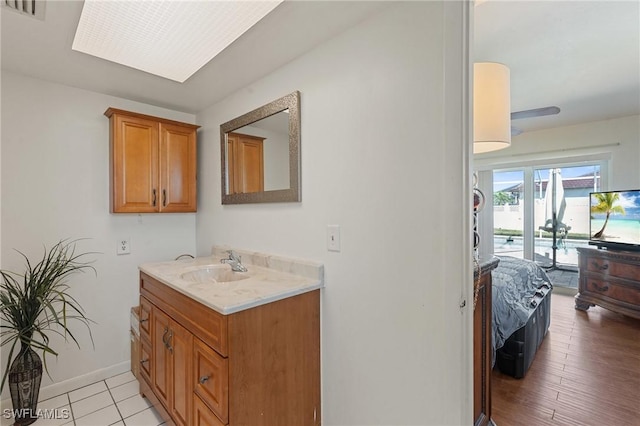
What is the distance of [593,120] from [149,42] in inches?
189

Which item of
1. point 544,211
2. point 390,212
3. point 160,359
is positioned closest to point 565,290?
point 544,211

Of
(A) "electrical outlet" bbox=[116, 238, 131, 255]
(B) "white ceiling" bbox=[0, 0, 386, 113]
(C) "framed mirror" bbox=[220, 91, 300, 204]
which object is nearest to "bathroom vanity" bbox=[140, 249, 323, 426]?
(C) "framed mirror" bbox=[220, 91, 300, 204]

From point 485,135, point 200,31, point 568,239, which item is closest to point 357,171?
point 485,135

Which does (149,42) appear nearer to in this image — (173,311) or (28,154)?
(28,154)

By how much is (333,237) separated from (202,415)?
990mm

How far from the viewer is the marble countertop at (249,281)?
1.28 m

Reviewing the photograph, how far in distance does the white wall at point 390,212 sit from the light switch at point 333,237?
38 mm

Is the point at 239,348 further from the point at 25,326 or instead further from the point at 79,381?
the point at 79,381

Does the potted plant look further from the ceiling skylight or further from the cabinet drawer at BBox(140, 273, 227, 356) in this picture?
the ceiling skylight

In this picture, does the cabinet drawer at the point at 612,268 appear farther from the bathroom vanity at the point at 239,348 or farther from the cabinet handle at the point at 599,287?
the bathroom vanity at the point at 239,348

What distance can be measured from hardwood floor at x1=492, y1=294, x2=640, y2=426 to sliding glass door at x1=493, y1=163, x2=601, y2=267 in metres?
1.49

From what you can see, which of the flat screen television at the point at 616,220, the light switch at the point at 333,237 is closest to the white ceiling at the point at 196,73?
the light switch at the point at 333,237

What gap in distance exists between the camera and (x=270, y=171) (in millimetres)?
1908

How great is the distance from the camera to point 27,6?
130cm
